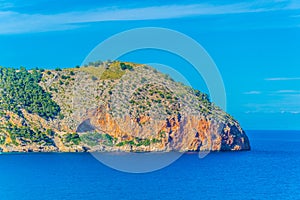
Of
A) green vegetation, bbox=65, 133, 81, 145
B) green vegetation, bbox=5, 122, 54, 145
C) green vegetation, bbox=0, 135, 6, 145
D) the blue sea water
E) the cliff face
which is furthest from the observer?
green vegetation, bbox=0, 135, 6, 145

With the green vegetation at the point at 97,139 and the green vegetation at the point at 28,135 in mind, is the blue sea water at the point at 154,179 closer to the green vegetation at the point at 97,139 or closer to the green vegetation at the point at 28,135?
the green vegetation at the point at 97,139

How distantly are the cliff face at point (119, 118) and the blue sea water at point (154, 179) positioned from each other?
6.07 m

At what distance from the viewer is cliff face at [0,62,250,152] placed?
447 feet

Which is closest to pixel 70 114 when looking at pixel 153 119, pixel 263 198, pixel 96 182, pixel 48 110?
pixel 48 110

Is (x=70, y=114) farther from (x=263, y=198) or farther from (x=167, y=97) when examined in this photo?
(x=263, y=198)

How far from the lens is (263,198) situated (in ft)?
253

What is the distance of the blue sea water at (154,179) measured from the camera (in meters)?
78.8

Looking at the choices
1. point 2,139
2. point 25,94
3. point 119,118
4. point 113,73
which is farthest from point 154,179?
point 25,94

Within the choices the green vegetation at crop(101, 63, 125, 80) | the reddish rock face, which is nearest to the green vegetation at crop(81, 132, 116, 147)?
the reddish rock face

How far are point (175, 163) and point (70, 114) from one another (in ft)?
119

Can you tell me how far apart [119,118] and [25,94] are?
29.8 metres

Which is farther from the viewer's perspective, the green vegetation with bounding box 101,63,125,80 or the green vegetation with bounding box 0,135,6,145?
the green vegetation with bounding box 101,63,125,80

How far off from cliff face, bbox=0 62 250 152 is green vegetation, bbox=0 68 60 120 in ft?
1.22

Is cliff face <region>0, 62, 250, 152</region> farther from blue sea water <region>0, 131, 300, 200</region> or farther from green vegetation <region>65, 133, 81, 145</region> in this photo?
blue sea water <region>0, 131, 300, 200</region>
